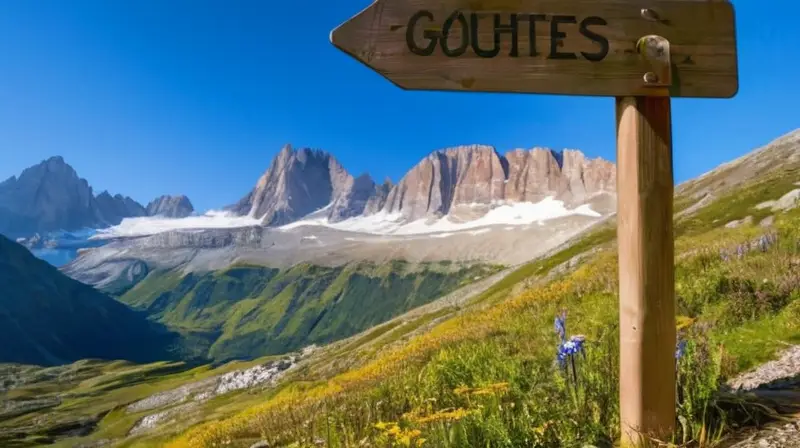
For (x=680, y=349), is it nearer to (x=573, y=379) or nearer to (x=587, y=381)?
(x=587, y=381)

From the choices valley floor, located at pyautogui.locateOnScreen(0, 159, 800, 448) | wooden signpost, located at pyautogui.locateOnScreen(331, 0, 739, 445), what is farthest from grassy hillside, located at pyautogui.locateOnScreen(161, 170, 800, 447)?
wooden signpost, located at pyautogui.locateOnScreen(331, 0, 739, 445)

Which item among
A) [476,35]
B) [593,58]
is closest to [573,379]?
[593,58]

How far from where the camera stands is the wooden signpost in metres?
4.18

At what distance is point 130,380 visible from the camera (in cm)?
17800

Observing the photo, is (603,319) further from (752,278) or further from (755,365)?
(755,365)

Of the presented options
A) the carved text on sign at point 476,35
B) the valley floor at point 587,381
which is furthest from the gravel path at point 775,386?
the carved text on sign at point 476,35

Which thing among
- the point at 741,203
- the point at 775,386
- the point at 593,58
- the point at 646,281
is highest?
the point at 741,203

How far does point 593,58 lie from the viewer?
14.3 ft

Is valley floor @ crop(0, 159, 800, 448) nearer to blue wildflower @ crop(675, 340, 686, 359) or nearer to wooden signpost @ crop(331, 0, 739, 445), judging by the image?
blue wildflower @ crop(675, 340, 686, 359)

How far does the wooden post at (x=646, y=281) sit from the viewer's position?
13.3ft

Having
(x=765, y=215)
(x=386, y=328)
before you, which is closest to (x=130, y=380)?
(x=386, y=328)

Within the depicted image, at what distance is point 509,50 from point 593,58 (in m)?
0.65

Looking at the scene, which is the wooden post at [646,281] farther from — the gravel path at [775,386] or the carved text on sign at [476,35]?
the carved text on sign at [476,35]

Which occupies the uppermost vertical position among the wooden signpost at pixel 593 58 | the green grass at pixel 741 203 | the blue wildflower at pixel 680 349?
the green grass at pixel 741 203
